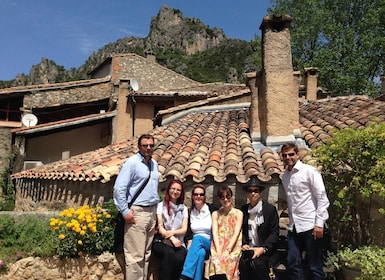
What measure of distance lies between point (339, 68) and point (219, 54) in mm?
44909

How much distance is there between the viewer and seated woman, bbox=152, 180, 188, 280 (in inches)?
155

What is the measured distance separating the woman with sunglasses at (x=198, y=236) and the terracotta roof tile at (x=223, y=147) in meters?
0.56

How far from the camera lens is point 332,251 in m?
4.19

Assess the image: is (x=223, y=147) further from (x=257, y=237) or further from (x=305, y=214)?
(x=305, y=214)

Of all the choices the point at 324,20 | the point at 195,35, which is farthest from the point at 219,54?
the point at 324,20

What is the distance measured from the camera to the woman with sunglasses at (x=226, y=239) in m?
3.78

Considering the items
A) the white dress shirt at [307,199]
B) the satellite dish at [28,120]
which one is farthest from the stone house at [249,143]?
the satellite dish at [28,120]

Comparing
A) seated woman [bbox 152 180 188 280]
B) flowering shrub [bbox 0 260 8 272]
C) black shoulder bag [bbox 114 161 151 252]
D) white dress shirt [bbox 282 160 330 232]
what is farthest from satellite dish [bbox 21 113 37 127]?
white dress shirt [bbox 282 160 330 232]

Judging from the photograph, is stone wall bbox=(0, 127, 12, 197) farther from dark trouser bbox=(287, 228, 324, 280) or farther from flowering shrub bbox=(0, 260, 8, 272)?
dark trouser bbox=(287, 228, 324, 280)

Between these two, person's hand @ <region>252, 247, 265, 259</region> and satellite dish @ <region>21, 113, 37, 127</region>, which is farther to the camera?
satellite dish @ <region>21, 113, 37, 127</region>

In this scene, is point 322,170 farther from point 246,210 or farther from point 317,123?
point 317,123

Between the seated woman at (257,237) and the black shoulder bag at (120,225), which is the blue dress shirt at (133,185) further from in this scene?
the seated woman at (257,237)

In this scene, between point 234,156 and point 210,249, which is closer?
point 210,249

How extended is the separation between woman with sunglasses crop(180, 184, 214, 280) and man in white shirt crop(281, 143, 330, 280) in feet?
3.22
